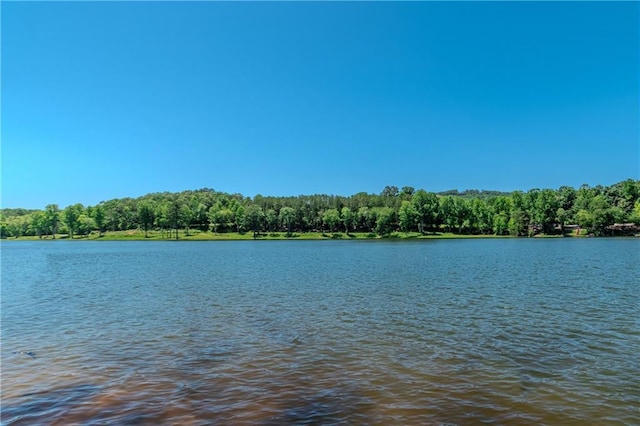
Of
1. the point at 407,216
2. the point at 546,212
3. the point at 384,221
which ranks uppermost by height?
the point at 546,212

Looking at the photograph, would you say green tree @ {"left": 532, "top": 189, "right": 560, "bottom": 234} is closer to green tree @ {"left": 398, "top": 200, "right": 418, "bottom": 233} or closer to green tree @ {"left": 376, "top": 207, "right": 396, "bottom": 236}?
green tree @ {"left": 398, "top": 200, "right": 418, "bottom": 233}

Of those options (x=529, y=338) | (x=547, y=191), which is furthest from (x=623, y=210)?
(x=529, y=338)

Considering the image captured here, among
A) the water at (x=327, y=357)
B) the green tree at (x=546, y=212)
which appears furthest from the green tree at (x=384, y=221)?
the water at (x=327, y=357)

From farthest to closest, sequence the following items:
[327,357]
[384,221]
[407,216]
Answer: [407,216]
[384,221]
[327,357]

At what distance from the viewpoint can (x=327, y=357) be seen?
1767 cm

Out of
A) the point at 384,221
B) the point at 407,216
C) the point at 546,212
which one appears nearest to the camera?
the point at 546,212

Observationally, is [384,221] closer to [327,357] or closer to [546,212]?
[546,212]

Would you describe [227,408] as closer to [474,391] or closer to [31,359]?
[474,391]

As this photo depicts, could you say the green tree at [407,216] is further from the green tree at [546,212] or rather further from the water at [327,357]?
the water at [327,357]

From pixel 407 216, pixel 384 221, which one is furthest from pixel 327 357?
pixel 407 216

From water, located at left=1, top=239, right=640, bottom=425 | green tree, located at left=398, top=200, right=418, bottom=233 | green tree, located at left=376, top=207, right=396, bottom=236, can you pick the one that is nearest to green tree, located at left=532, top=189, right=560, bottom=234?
green tree, located at left=398, top=200, right=418, bottom=233

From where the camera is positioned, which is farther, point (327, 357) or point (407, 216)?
point (407, 216)

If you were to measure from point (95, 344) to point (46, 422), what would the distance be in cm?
886

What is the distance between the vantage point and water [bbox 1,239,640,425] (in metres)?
12.5
